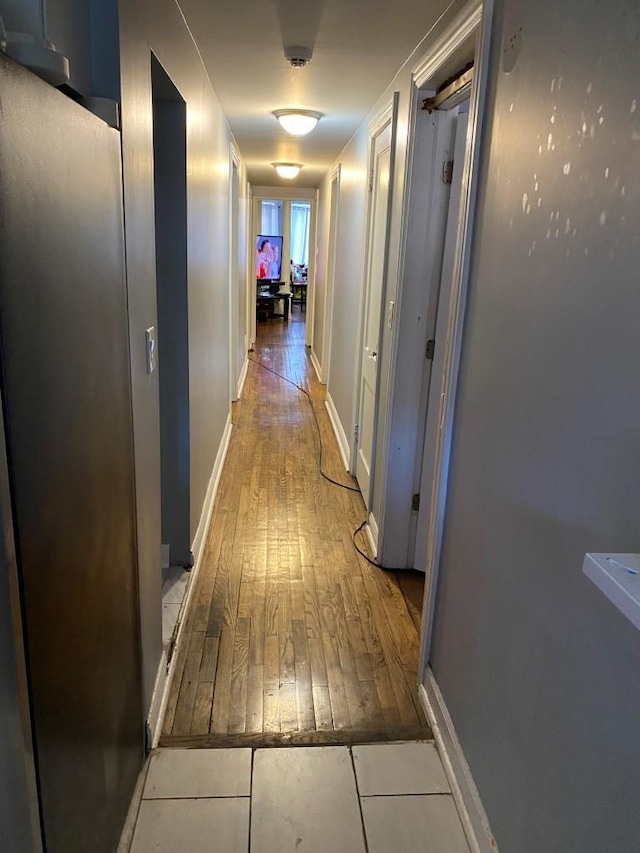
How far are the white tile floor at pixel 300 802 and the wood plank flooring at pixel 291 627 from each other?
0.09 meters

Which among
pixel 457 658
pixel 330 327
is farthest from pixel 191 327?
pixel 330 327

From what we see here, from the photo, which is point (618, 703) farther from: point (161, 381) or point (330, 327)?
point (330, 327)

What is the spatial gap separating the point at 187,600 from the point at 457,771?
4.22 ft

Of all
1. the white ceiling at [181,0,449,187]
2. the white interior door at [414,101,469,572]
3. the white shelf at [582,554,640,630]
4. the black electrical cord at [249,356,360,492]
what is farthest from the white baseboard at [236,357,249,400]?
the white shelf at [582,554,640,630]

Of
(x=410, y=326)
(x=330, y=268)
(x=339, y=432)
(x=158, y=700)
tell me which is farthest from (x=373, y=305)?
(x=330, y=268)

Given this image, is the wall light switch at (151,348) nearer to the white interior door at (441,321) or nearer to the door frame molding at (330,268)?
the white interior door at (441,321)

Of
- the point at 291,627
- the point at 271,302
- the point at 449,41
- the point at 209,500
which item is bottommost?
the point at 291,627

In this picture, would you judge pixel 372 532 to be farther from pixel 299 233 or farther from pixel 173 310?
pixel 299 233

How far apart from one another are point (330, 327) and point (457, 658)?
4515 mm

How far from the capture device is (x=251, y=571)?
115 inches

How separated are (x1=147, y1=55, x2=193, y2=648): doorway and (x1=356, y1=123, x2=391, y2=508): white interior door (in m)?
1.01

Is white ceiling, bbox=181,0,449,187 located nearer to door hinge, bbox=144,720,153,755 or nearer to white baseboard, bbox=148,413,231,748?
white baseboard, bbox=148,413,231,748

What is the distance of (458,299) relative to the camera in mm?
1782

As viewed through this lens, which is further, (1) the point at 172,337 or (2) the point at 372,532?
(2) the point at 372,532
